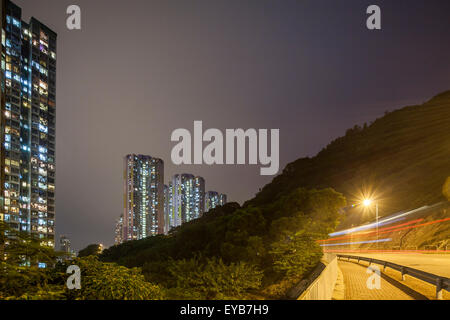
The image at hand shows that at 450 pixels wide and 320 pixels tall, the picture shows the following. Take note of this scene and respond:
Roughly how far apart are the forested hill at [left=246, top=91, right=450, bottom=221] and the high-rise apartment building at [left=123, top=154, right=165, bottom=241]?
101m

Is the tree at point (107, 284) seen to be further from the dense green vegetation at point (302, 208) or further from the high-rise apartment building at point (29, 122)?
the high-rise apartment building at point (29, 122)

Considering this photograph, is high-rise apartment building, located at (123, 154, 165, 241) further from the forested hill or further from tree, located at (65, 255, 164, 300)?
tree, located at (65, 255, 164, 300)

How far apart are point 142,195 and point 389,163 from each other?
130m

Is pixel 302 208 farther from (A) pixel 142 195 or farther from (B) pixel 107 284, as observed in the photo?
(A) pixel 142 195

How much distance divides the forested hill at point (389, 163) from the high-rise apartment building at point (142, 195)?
100641 millimetres

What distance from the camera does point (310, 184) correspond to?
224ft

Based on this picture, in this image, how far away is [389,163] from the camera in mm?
65750

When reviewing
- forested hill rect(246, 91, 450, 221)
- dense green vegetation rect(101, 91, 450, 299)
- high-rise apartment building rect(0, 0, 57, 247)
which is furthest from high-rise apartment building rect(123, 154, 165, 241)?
forested hill rect(246, 91, 450, 221)

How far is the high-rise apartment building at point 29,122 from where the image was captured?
8381 centimetres
